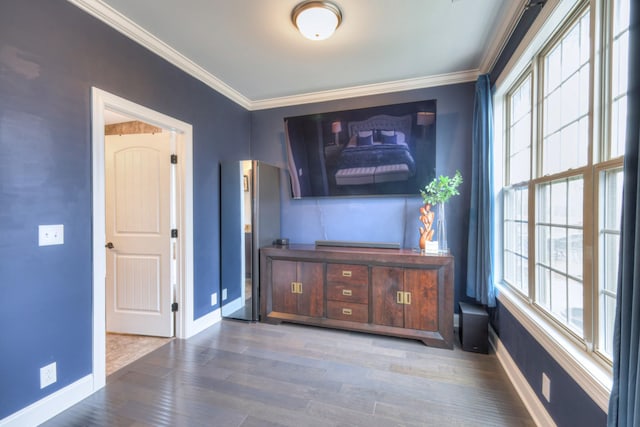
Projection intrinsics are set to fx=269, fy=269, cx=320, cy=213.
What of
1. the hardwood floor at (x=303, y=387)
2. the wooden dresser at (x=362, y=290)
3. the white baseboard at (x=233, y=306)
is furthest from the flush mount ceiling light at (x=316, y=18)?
the white baseboard at (x=233, y=306)

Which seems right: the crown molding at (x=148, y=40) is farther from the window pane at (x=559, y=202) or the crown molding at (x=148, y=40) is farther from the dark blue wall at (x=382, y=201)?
the window pane at (x=559, y=202)

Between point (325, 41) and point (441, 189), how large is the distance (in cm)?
177

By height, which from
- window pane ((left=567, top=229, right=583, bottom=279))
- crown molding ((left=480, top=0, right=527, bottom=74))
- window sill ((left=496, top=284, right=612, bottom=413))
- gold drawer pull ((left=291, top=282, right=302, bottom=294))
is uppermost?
crown molding ((left=480, top=0, right=527, bottom=74))

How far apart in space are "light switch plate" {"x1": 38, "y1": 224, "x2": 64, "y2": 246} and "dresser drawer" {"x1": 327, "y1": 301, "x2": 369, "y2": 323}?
88.1 inches

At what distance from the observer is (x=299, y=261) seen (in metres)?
2.95

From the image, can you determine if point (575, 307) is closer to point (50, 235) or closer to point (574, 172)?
point (574, 172)

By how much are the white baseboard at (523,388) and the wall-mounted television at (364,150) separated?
1657 millimetres

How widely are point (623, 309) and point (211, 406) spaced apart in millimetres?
2123

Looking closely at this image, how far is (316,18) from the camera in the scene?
192 cm

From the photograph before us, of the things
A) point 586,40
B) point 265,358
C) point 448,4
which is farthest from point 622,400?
point 448,4

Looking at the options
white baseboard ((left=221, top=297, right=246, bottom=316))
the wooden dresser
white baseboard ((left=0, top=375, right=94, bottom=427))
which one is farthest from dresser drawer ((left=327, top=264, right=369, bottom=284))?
white baseboard ((left=0, top=375, right=94, bottom=427))

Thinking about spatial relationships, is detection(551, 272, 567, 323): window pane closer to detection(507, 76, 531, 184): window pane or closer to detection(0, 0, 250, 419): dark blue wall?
detection(507, 76, 531, 184): window pane

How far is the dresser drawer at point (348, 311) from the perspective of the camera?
2.74m

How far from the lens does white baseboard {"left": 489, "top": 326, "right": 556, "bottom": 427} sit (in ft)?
5.04
